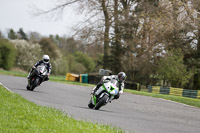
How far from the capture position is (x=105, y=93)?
44.2 feet

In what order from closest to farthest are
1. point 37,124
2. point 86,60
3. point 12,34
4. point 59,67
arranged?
point 37,124, point 59,67, point 86,60, point 12,34

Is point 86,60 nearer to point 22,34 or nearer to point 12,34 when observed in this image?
point 22,34

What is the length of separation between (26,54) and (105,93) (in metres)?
82.8

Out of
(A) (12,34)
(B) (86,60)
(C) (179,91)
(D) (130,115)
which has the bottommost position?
(D) (130,115)

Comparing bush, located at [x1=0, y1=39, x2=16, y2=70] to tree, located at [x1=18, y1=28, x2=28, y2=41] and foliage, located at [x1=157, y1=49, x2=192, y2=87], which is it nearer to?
foliage, located at [x1=157, y1=49, x2=192, y2=87]

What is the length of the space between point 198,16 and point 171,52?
4.94 metres

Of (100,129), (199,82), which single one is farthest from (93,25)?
(100,129)

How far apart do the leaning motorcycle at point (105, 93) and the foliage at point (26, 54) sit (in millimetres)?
75323

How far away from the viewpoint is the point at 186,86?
4722 centimetres

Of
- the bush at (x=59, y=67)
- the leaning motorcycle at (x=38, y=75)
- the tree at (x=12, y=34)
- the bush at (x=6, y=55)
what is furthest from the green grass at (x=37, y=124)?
the tree at (x=12, y=34)

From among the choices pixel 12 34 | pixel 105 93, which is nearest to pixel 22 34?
pixel 12 34

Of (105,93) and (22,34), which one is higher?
(22,34)

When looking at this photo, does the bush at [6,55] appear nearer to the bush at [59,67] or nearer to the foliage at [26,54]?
the foliage at [26,54]

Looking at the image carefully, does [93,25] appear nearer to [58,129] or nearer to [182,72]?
[182,72]
